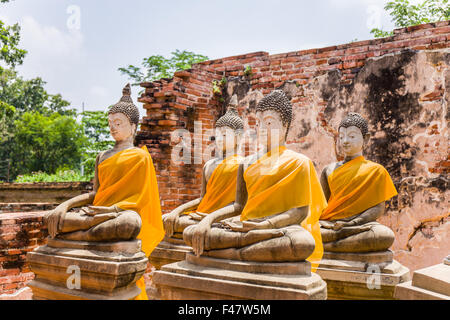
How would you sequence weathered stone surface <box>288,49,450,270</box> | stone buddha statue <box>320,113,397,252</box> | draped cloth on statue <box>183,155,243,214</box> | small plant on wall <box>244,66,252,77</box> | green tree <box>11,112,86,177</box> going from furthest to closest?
green tree <box>11,112,86,177</box>
small plant on wall <box>244,66,252,77</box>
weathered stone surface <box>288,49,450,270</box>
draped cloth on statue <box>183,155,243,214</box>
stone buddha statue <box>320,113,397,252</box>

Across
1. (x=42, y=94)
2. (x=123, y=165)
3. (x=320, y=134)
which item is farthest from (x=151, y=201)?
(x=42, y=94)

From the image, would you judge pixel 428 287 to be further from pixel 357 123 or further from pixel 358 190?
Result: pixel 357 123

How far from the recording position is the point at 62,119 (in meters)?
24.6

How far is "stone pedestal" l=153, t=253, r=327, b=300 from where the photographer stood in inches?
88.7

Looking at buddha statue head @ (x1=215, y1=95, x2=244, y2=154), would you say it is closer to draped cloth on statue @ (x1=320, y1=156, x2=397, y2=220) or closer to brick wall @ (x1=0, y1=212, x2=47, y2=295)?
draped cloth on statue @ (x1=320, y1=156, x2=397, y2=220)

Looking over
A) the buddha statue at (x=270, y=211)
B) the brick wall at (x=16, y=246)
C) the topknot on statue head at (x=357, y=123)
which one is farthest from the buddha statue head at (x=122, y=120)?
the topknot on statue head at (x=357, y=123)

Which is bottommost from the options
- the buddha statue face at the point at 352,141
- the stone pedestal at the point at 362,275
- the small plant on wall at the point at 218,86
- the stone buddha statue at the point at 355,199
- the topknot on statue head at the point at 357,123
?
the stone pedestal at the point at 362,275

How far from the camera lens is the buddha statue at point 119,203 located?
10.1 feet

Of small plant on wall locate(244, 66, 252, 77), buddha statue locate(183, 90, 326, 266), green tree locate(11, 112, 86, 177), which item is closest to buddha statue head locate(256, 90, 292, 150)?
buddha statue locate(183, 90, 326, 266)

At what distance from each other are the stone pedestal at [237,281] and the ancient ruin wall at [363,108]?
10.6ft

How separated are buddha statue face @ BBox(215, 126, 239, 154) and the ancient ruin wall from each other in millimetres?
2015

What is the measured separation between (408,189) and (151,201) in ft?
11.8

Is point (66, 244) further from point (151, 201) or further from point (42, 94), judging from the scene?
point (42, 94)

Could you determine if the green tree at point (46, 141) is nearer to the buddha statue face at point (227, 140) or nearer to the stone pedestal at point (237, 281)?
the buddha statue face at point (227, 140)
